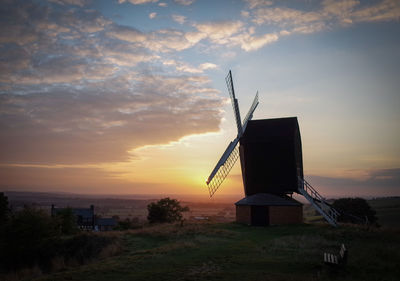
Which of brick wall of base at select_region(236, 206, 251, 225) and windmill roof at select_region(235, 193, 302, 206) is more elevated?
windmill roof at select_region(235, 193, 302, 206)

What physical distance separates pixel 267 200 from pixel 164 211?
25079 millimetres

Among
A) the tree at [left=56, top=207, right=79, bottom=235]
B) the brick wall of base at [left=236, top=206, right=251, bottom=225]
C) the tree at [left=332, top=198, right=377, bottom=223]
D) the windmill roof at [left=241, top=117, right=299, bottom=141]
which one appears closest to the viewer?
the windmill roof at [left=241, top=117, right=299, bottom=141]

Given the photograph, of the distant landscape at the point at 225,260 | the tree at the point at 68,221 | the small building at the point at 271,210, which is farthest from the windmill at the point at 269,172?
the tree at the point at 68,221

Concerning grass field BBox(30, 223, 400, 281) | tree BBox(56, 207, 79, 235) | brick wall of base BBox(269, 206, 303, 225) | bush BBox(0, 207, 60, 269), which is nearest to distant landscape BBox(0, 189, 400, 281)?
grass field BBox(30, 223, 400, 281)

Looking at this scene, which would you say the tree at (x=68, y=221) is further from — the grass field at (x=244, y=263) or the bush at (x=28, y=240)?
the grass field at (x=244, y=263)

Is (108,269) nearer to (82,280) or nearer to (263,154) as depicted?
(82,280)

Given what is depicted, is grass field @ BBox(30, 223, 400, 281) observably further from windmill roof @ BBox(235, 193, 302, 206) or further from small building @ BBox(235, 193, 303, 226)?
windmill roof @ BBox(235, 193, 302, 206)

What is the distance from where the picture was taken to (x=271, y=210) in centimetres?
3142

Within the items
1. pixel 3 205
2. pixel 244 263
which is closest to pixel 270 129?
pixel 244 263

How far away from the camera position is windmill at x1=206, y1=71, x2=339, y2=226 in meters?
31.3

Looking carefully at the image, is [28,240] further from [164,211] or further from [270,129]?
[164,211]

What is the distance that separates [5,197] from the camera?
4797 centimetres

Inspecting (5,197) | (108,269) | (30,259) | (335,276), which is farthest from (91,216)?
(335,276)

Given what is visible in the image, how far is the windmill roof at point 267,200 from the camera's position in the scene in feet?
103
